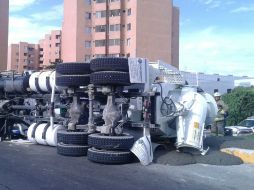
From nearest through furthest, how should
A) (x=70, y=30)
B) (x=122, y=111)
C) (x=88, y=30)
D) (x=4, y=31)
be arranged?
(x=122, y=111), (x=4, y=31), (x=70, y=30), (x=88, y=30)

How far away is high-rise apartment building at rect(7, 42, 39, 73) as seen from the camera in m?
127

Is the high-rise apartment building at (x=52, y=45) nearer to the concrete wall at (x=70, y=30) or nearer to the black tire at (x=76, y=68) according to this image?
the concrete wall at (x=70, y=30)

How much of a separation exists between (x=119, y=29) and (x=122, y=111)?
64.8 meters

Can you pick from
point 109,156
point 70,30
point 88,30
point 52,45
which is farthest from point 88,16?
point 109,156

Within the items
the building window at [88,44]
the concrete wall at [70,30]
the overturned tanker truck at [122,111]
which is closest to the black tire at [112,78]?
the overturned tanker truck at [122,111]

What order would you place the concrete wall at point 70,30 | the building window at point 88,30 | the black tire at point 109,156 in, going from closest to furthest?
the black tire at point 109,156, the concrete wall at point 70,30, the building window at point 88,30

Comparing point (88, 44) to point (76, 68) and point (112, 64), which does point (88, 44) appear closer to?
point (76, 68)

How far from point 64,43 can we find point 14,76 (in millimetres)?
64166

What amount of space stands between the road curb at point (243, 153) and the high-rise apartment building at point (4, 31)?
209 ft

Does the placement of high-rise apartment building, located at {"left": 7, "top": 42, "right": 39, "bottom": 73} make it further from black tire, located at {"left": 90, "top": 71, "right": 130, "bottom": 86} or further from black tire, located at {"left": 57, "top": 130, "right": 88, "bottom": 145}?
black tire, located at {"left": 90, "top": 71, "right": 130, "bottom": 86}

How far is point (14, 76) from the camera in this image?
13.0 m

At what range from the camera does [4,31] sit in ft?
235

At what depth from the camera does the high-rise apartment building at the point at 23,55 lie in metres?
127

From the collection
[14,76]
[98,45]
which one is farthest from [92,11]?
[14,76]
